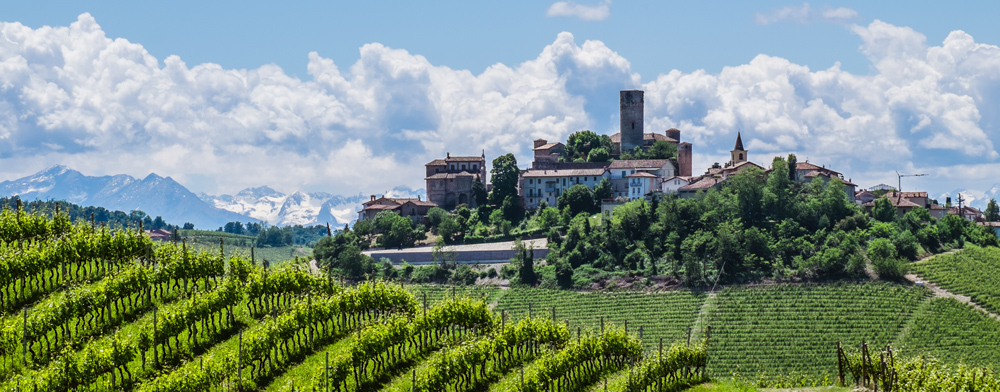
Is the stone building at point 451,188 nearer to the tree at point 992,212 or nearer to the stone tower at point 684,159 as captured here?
the stone tower at point 684,159

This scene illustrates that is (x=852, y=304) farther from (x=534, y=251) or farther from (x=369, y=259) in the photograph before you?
(x=369, y=259)

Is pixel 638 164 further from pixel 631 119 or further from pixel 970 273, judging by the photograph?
pixel 970 273

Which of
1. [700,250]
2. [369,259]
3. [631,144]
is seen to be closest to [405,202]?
[369,259]

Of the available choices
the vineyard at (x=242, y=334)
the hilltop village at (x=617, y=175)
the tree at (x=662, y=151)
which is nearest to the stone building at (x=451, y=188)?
→ the hilltop village at (x=617, y=175)

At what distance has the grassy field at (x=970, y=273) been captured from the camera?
2489 inches

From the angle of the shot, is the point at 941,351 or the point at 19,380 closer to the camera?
the point at 19,380

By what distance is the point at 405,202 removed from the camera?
94750 millimetres

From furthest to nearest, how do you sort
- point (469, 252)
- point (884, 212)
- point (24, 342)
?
point (884, 212), point (469, 252), point (24, 342)

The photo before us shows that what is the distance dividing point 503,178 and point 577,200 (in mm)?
7872

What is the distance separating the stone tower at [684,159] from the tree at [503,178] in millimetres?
15879

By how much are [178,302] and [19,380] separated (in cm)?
702

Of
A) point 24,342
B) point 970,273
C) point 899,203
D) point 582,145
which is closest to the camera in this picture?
point 24,342

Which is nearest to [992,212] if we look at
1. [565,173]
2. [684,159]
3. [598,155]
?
[684,159]

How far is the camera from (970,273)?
67.9 m
